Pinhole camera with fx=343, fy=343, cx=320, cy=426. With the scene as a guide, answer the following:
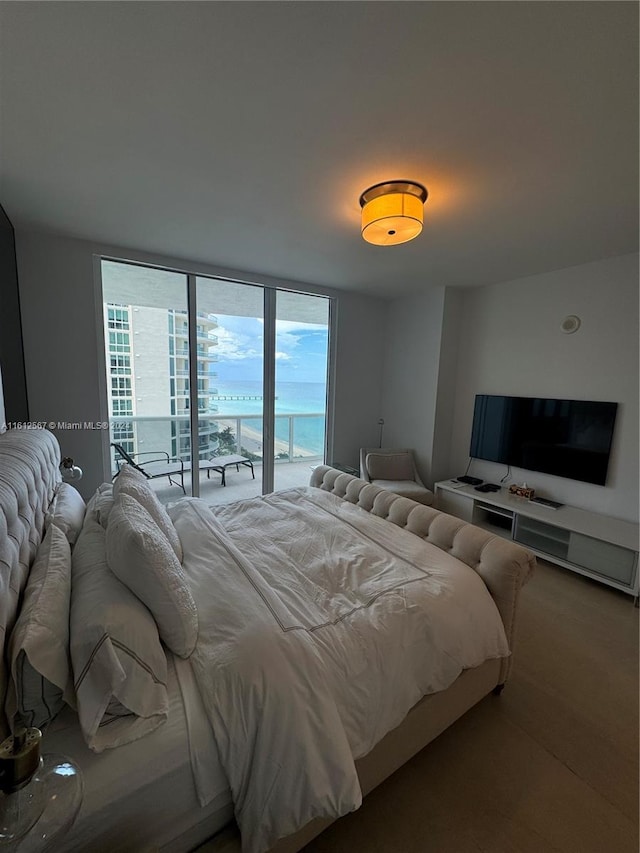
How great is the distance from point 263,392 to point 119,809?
3242 millimetres

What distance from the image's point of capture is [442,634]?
1.33 metres

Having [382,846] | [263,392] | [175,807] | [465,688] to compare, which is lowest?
[382,846]

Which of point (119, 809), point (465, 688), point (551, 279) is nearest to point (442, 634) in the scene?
point (465, 688)

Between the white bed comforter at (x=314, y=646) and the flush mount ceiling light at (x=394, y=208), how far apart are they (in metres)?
1.66

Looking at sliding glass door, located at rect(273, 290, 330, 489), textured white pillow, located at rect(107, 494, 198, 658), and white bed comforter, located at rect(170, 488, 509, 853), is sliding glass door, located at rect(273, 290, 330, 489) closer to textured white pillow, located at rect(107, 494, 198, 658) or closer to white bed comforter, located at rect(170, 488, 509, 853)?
white bed comforter, located at rect(170, 488, 509, 853)

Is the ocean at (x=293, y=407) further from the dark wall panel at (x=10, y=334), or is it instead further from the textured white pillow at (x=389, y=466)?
the dark wall panel at (x=10, y=334)

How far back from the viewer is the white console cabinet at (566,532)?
2465mm

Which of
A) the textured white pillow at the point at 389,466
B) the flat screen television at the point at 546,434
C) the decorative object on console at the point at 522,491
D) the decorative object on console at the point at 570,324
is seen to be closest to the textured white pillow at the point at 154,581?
the textured white pillow at the point at 389,466

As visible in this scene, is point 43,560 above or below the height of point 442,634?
above

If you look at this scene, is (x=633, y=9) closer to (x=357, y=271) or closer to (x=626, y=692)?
(x=357, y=271)

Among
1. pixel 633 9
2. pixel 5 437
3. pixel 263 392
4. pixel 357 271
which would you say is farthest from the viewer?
pixel 263 392

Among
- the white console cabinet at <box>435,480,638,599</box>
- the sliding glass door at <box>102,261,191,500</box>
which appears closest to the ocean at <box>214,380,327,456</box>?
the sliding glass door at <box>102,261,191,500</box>

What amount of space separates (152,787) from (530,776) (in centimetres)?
146

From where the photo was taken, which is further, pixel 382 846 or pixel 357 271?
pixel 357 271
